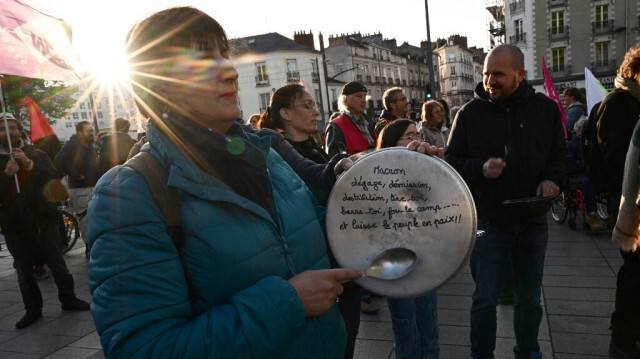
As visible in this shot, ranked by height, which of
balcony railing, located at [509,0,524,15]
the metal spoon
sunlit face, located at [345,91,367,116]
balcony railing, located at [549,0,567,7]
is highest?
balcony railing, located at [509,0,524,15]

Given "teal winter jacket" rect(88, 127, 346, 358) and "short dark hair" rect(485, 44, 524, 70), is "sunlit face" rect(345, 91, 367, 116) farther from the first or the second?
"teal winter jacket" rect(88, 127, 346, 358)

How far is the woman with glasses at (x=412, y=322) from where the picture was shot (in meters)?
2.47

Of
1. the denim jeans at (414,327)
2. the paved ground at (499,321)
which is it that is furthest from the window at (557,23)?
the denim jeans at (414,327)

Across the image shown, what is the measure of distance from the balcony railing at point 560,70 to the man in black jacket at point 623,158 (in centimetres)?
3662

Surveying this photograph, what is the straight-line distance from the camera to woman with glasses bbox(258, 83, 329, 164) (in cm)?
313

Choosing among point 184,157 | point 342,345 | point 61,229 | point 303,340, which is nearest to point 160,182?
point 184,157

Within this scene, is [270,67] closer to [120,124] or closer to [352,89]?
[120,124]

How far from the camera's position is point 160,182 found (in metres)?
1.04

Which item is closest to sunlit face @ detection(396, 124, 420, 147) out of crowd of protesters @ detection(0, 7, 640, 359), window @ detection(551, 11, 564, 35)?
crowd of protesters @ detection(0, 7, 640, 359)

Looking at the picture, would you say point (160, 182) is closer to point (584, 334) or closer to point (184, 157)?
point (184, 157)

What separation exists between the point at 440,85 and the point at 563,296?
8642 centimetres

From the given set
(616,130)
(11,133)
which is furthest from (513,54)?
(11,133)

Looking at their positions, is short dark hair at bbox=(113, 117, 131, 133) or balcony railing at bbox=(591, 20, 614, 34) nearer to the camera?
short dark hair at bbox=(113, 117, 131, 133)

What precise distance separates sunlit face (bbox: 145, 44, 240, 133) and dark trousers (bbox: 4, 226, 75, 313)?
14.3ft
